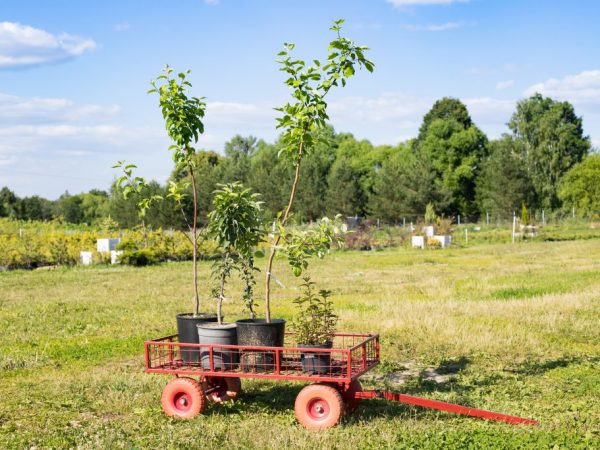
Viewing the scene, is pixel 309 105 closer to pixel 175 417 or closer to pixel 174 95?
pixel 174 95

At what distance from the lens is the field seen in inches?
287

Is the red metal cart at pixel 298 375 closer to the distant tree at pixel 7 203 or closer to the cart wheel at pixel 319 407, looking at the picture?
the cart wheel at pixel 319 407

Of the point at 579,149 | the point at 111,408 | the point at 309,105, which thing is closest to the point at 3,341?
the point at 111,408

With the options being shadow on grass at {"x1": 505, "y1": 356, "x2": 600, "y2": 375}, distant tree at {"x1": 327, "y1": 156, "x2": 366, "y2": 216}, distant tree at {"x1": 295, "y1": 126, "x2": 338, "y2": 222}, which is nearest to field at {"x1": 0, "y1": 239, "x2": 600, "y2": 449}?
shadow on grass at {"x1": 505, "y1": 356, "x2": 600, "y2": 375}

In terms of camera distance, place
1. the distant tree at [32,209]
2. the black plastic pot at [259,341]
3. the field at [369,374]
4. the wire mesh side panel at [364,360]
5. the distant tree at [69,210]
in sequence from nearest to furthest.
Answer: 1. the field at [369,374]
2. the wire mesh side panel at [364,360]
3. the black plastic pot at [259,341]
4. the distant tree at [32,209]
5. the distant tree at [69,210]

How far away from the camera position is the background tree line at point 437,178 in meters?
64.1

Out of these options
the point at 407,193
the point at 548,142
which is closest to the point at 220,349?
the point at 407,193

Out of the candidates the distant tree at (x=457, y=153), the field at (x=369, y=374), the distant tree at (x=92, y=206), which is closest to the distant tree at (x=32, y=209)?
the distant tree at (x=92, y=206)

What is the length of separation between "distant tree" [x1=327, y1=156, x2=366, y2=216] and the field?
1759 inches

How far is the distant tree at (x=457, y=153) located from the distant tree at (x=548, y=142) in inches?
186

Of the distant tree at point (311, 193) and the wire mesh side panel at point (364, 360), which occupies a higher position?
the distant tree at point (311, 193)

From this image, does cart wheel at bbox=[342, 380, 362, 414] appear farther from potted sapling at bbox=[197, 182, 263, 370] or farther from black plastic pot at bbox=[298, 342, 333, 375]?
potted sapling at bbox=[197, 182, 263, 370]

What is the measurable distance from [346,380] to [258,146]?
113 metres

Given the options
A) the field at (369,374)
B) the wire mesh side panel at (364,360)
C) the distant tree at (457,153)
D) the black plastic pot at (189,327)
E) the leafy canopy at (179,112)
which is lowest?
the field at (369,374)
